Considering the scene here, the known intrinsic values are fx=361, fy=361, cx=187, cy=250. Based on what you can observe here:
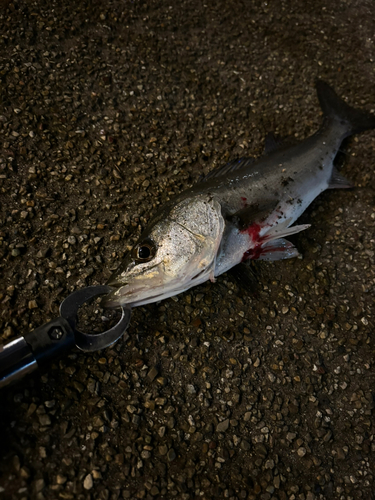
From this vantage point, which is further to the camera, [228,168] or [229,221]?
[228,168]

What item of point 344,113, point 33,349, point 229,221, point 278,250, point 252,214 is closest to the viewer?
point 33,349

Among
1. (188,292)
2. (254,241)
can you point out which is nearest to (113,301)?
(188,292)

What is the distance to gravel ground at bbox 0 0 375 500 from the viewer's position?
2.71 m

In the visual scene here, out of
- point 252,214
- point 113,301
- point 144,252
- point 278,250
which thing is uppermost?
point 144,252

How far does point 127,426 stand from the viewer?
109 inches

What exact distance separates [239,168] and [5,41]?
10.6 ft

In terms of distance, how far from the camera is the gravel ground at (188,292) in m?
2.71

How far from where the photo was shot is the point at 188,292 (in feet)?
11.0

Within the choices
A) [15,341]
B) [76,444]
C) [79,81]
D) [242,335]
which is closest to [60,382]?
[76,444]

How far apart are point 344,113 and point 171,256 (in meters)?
3.17

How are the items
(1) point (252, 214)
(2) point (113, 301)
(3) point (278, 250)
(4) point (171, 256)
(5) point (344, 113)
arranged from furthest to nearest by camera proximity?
(5) point (344, 113) → (3) point (278, 250) → (1) point (252, 214) → (4) point (171, 256) → (2) point (113, 301)

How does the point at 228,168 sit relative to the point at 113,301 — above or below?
above

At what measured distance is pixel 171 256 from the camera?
2.91 metres

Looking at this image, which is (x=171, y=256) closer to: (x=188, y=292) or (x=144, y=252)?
(x=144, y=252)
